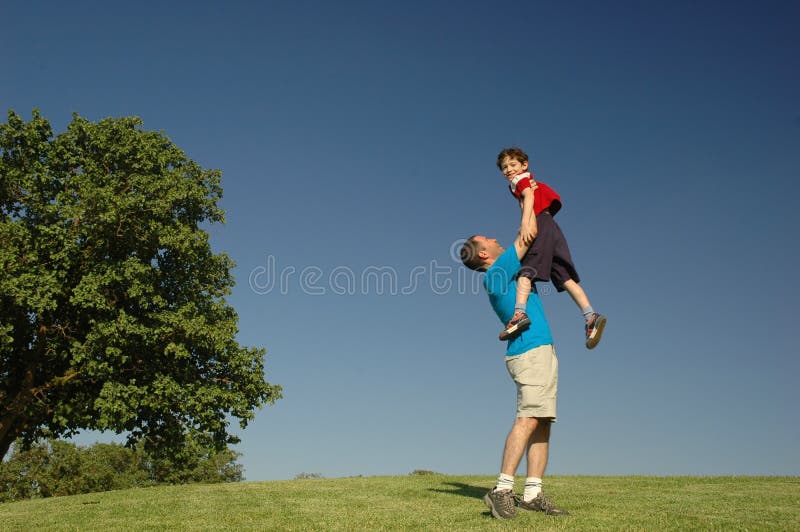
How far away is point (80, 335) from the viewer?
73.4 ft

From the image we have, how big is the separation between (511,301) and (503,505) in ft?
8.01

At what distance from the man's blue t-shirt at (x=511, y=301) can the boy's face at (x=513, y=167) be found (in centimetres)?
114

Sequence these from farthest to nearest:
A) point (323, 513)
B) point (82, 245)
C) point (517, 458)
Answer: point (82, 245) < point (323, 513) < point (517, 458)

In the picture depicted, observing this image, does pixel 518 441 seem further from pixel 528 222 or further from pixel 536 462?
pixel 528 222

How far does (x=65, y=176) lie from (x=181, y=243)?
15.9 feet

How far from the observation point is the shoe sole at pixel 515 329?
305 inches

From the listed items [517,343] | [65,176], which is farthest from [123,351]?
[517,343]

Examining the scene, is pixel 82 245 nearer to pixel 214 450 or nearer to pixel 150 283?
pixel 150 283

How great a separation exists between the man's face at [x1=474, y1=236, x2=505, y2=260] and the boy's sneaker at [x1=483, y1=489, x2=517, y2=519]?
2.96 meters

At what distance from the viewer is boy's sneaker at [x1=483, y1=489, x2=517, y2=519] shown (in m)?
7.38

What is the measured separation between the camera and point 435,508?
9.05 meters

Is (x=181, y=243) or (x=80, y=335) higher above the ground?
(x=181, y=243)

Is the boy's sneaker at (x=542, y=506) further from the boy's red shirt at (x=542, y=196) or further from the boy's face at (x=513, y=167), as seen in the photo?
the boy's face at (x=513, y=167)

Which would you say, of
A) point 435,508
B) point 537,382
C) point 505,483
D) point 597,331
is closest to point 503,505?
point 505,483
